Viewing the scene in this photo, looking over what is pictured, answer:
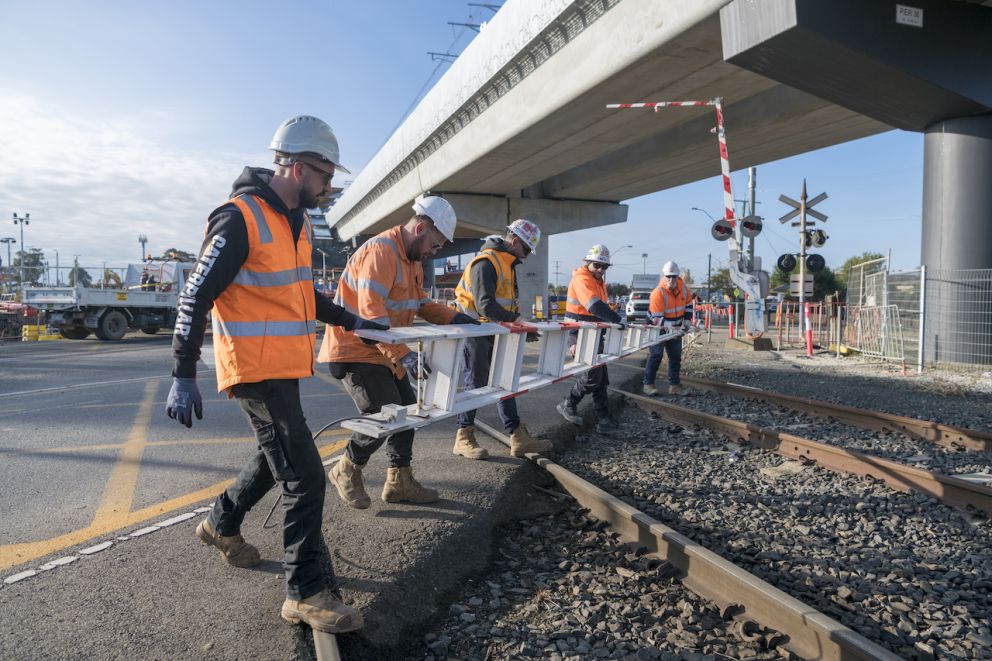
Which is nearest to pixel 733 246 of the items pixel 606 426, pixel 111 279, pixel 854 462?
pixel 606 426

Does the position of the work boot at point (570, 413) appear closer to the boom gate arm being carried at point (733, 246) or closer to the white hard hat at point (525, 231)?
the white hard hat at point (525, 231)

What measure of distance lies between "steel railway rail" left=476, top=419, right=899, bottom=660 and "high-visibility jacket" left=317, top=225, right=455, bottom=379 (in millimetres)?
1691

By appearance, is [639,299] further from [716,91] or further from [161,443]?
[161,443]

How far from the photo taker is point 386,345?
3773 mm

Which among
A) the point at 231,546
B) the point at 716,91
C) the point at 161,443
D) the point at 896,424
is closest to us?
the point at 231,546

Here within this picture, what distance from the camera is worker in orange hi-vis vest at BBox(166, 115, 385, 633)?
8.26 feet

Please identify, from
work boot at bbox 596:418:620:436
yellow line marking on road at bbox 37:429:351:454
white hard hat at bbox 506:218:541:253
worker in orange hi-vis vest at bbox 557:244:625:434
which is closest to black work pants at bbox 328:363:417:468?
white hard hat at bbox 506:218:541:253

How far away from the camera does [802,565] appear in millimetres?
3379

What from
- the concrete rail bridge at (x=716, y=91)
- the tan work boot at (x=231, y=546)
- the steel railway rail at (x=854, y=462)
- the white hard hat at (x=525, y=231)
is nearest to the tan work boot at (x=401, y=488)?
the tan work boot at (x=231, y=546)

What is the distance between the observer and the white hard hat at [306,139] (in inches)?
110

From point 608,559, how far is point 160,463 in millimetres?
3879

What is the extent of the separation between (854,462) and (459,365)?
338 centimetres

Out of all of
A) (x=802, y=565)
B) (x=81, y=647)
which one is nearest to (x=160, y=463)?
(x=81, y=647)

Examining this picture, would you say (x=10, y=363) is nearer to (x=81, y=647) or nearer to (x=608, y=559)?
(x=81, y=647)
